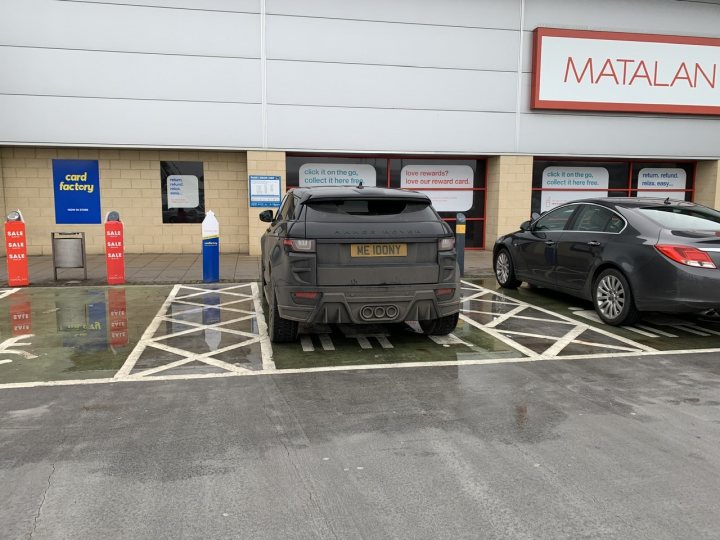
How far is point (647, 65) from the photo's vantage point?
15.7 meters

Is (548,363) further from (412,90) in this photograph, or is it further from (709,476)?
(412,90)

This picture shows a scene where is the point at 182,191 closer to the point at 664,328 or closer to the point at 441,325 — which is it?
the point at 441,325

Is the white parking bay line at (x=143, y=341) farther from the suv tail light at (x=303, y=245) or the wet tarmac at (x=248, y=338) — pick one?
A: the suv tail light at (x=303, y=245)

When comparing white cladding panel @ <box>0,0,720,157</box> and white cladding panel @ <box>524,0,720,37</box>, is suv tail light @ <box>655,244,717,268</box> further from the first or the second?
white cladding panel @ <box>524,0,720,37</box>

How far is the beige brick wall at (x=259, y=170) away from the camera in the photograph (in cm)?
1446

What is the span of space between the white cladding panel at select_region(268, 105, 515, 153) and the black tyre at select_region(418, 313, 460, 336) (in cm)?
902

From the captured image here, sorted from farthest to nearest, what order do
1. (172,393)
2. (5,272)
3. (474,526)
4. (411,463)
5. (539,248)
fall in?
(5,272) < (539,248) < (172,393) < (411,463) < (474,526)

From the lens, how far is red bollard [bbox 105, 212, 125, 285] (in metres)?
10.0

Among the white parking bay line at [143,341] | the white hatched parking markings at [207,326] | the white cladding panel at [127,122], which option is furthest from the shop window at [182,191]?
the white parking bay line at [143,341]

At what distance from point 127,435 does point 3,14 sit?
43.8 ft

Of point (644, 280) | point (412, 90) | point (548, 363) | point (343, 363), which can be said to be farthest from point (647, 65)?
point (343, 363)

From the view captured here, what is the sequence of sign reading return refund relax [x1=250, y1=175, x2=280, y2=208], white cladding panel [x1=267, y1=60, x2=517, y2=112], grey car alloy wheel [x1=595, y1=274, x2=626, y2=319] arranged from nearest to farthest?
grey car alloy wheel [x1=595, y1=274, x2=626, y2=319] → white cladding panel [x1=267, y1=60, x2=517, y2=112] → sign reading return refund relax [x1=250, y1=175, x2=280, y2=208]

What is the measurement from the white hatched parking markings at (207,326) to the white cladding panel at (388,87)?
245 inches

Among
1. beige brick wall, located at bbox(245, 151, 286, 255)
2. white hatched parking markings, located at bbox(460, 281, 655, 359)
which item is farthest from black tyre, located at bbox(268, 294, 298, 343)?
beige brick wall, located at bbox(245, 151, 286, 255)
